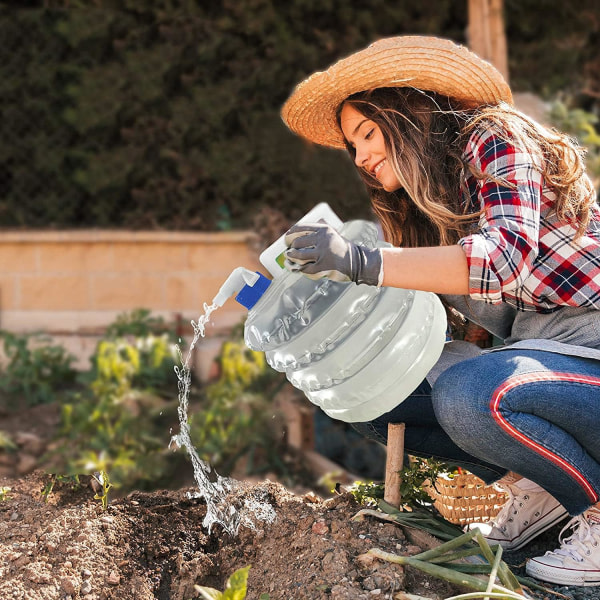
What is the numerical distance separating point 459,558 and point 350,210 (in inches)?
144

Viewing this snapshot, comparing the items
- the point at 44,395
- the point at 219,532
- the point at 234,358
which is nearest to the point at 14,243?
the point at 44,395

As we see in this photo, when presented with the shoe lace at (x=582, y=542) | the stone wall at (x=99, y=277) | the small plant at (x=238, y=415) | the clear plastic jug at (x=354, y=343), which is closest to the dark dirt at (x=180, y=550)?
the clear plastic jug at (x=354, y=343)

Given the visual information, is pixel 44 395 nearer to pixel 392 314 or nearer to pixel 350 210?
pixel 350 210

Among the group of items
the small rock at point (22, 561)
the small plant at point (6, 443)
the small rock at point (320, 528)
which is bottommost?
the small plant at point (6, 443)

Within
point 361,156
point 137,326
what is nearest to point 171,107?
point 137,326

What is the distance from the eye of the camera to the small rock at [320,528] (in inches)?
82.2

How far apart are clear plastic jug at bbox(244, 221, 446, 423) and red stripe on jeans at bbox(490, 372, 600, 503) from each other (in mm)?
308

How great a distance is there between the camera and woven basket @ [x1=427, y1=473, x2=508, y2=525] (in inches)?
93.6

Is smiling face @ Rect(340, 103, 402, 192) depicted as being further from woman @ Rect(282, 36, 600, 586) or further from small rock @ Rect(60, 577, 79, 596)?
small rock @ Rect(60, 577, 79, 596)

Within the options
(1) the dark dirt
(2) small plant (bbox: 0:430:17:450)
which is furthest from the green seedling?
(2) small plant (bbox: 0:430:17:450)

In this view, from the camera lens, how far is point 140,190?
556 centimetres

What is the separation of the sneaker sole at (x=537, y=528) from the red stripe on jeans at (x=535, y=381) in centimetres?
32

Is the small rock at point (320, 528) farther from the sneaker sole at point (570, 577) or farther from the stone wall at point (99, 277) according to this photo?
the stone wall at point (99, 277)

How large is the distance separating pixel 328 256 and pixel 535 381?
59cm
